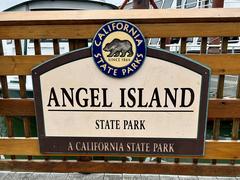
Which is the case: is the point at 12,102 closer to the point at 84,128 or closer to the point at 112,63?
the point at 84,128

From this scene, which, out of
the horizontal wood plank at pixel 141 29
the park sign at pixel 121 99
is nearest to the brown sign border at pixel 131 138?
the park sign at pixel 121 99

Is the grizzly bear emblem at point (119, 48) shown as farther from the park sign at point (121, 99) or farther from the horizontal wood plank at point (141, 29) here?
the horizontal wood plank at point (141, 29)

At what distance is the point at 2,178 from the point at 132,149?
1.14 m

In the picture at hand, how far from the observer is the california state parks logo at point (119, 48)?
1.73m

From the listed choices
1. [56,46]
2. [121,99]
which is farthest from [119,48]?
[56,46]

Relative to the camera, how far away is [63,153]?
6.58 feet

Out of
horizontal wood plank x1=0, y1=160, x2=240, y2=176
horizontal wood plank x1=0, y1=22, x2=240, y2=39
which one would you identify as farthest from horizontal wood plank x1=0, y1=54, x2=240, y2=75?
horizontal wood plank x1=0, y1=160, x2=240, y2=176

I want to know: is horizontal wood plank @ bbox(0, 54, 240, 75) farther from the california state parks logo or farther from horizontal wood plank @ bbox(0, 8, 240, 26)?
the california state parks logo

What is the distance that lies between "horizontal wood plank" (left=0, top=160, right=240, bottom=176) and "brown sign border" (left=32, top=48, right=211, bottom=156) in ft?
0.63

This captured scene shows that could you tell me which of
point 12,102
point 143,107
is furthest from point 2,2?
point 143,107

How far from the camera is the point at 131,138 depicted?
194cm

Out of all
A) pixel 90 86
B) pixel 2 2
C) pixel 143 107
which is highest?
pixel 2 2

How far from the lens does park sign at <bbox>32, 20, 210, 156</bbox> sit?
1.77 m

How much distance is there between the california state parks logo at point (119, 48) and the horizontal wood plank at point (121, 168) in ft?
2.61
